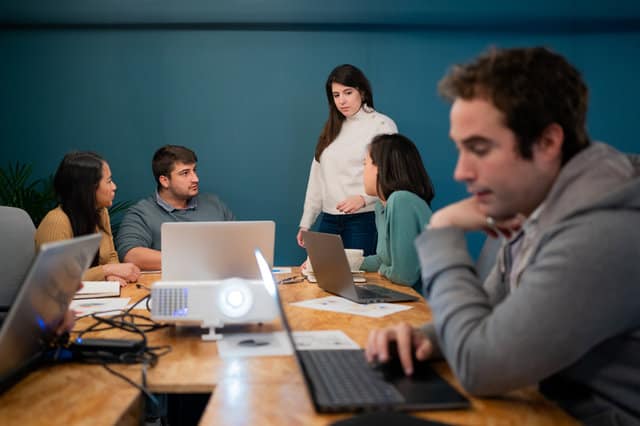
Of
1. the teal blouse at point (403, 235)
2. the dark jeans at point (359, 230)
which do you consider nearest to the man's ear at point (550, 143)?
the teal blouse at point (403, 235)

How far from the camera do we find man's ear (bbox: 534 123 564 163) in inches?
42.4

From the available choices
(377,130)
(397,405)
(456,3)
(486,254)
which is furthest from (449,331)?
(456,3)

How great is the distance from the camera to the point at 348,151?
3.69 meters

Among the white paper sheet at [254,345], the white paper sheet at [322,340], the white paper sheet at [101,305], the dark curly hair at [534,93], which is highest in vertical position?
the dark curly hair at [534,93]

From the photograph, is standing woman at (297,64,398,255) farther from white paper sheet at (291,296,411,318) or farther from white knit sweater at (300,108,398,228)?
white paper sheet at (291,296,411,318)

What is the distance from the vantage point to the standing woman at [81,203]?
2.75m

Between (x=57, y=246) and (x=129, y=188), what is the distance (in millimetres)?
3375

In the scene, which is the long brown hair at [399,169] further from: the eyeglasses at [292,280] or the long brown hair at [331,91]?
the long brown hair at [331,91]

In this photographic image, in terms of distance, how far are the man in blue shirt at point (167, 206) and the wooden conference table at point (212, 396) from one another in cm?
190

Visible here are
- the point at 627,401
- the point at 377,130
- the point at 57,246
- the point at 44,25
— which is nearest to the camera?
the point at 627,401

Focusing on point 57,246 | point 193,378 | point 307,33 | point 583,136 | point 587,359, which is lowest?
point 193,378

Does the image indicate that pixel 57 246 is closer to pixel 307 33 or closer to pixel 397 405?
pixel 397 405

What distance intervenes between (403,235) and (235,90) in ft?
7.71

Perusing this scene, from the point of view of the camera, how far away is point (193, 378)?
4.04ft
